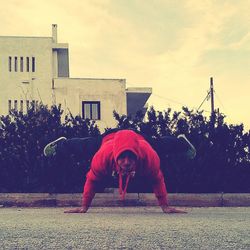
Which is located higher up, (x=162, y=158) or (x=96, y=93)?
(x=96, y=93)

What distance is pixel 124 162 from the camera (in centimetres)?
580

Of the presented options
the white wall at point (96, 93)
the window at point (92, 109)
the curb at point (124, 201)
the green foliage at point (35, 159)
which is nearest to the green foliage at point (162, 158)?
the green foliage at point (35, 159)

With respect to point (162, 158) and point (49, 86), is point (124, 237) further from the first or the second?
point (49, 86)

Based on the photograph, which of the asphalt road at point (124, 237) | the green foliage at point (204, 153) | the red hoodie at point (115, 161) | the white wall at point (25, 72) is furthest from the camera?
the white wall at point (25, 72)

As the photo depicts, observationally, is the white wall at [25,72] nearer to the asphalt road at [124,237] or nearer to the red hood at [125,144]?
the red hood at [125,144]

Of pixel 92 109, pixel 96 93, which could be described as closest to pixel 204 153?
pixel 96 93

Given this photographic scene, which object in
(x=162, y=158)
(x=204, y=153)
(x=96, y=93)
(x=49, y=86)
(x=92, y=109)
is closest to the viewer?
(x=162, y=158)

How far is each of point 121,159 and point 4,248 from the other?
2681 mm

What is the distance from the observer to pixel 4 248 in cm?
328

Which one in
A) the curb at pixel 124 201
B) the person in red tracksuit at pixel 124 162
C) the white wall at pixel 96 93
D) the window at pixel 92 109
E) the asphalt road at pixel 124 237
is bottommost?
the curb at pixel 124 201

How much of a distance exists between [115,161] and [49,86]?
32.9 meters

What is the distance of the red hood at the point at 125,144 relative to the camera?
229 inches

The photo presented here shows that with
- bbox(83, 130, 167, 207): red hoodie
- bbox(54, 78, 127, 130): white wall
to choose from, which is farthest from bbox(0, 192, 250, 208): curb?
bbox(54, 78, 127, 130): white wall

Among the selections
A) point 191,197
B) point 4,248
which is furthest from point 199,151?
point 4,248
